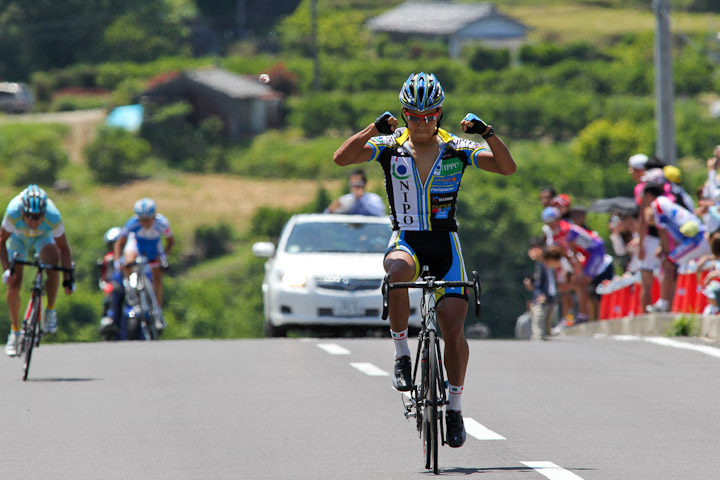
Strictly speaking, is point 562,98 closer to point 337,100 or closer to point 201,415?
point 337,100

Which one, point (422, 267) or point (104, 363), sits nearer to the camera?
point (422, 267)

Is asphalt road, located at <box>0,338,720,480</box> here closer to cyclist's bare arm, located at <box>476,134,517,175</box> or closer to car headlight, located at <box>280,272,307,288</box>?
cyclist's bare arm, located at <box>476,134,517,175</box>

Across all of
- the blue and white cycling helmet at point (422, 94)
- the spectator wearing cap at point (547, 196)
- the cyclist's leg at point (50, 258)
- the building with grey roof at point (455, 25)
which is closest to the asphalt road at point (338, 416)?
the cyclist's leg at point (50, 258)

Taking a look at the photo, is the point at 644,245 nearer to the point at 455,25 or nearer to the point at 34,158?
the point at 34,158

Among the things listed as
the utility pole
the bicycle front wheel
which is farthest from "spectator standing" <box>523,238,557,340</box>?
the bicycle front wheel

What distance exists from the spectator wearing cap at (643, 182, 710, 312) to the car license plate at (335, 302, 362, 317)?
3.52m

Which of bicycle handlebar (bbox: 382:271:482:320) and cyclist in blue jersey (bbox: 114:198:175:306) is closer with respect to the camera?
bicycle handlebar (bbox: 382:271:482:320)

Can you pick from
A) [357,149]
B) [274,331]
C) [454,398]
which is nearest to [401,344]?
[454,398]

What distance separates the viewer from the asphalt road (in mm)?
8586

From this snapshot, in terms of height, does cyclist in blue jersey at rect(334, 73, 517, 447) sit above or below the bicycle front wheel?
above

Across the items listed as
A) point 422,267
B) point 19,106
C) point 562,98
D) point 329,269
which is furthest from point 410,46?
point 422,267

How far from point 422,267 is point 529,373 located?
519cm

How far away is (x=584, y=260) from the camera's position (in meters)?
21.6

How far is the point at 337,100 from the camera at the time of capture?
106688 mm
